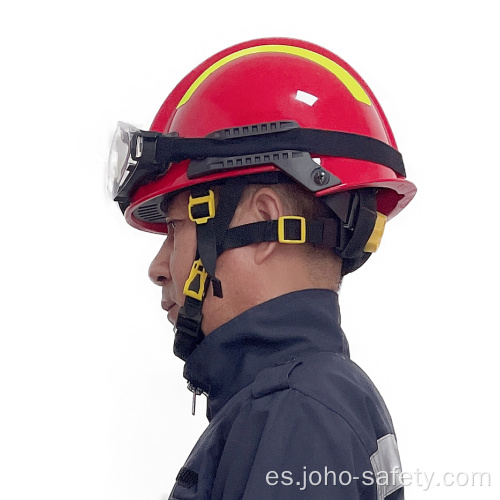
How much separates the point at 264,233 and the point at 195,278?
0.68 feet

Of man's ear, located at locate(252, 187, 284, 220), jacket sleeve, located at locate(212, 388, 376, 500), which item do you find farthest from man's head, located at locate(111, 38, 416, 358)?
jacket sleeve, located at locate(212, 388, 376, 500)

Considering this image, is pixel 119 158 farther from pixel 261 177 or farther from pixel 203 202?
pixel 261 177

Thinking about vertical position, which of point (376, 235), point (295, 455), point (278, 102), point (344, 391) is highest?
point (278, 102)

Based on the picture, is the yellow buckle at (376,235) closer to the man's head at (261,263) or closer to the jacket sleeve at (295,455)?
the man's head at (261,263)

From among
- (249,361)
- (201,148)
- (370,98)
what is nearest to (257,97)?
(201,148)

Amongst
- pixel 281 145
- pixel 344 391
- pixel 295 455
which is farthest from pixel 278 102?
pixel 295 455

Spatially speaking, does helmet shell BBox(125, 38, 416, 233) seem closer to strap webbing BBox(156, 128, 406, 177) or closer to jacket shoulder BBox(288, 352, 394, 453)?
strap webbing BBox(156, 128, 406, 177)

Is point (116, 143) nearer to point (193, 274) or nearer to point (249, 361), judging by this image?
point (193, 274)

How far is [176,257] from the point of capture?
2039 millimetres

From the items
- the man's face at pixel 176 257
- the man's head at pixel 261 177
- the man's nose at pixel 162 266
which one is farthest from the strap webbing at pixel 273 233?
the man's nose at pixel 162 266

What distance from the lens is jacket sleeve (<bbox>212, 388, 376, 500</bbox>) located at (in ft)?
5.33

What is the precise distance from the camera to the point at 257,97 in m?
2.00

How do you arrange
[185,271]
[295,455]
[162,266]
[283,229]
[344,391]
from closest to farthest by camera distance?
1. [295,455]
2. [344,391]
3. [283,229]
4. [185,271]
5. [162,266]

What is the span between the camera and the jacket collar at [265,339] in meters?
1.88
